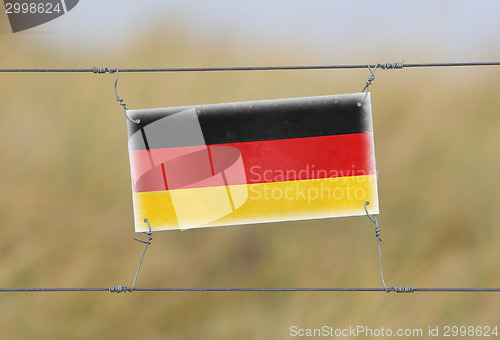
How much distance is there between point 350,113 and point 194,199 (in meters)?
0.72

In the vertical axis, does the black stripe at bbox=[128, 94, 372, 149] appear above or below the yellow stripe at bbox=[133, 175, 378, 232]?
above

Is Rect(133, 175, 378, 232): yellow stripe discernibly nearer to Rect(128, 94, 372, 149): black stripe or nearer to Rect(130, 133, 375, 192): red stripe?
Rect(130, 133, 375, 192): red stripe

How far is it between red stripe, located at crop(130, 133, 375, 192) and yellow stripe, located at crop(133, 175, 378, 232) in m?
0.03

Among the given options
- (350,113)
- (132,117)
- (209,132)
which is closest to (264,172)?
(209,132)

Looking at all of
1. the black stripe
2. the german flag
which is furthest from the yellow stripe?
the black stripe

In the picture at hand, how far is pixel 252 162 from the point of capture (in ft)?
7.11

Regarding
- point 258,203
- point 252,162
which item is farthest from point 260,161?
point 258,203

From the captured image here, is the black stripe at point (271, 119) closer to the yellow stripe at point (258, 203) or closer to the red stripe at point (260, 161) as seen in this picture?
the red stripe at point (260, 161)

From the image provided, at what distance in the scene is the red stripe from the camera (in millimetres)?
2148

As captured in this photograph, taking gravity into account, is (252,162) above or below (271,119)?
below

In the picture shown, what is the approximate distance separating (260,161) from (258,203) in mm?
171

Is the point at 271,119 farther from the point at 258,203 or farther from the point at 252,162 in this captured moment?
the point at 258,203

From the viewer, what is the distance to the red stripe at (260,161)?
2.15m

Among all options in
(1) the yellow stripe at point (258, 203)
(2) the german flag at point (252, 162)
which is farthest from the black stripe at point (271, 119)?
(1) the yellow stripe at point (258, 203)
